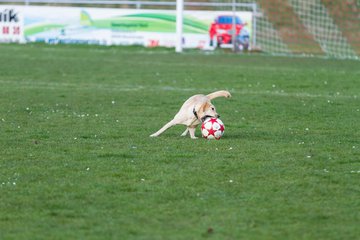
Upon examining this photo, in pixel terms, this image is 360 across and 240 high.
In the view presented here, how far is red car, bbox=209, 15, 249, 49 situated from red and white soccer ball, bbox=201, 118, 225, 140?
87.9ft

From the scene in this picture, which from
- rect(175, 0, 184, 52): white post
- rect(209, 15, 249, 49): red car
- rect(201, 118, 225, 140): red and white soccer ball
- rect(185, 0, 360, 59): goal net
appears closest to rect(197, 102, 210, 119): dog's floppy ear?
rect(201, 118, 225, 140): red and white soccer ball

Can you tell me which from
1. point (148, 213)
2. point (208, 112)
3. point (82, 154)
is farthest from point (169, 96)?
point (148, 213)

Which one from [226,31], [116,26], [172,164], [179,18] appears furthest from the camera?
[116,26]

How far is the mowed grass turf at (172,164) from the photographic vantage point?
352 inches

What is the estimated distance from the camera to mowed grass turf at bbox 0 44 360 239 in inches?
352

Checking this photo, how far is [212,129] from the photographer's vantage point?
557 inches

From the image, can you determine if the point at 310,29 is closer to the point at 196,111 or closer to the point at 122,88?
the point at 122,88

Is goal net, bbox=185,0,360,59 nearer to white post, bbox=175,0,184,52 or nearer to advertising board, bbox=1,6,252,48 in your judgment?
advertising board, bbox=1,6,252,48

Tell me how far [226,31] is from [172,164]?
2978 centimetres

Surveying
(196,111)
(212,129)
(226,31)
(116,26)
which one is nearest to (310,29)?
(226,31)

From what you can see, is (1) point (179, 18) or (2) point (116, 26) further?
(2) point (116, 26)

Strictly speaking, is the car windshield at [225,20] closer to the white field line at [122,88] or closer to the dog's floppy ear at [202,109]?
the white field line at [122,88]

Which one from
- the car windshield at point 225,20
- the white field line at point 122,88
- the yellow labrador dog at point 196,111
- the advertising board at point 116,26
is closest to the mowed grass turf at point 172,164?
the white field line at point 122,88

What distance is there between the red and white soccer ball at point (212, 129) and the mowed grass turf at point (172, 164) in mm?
205
